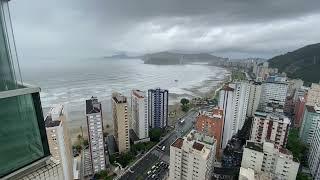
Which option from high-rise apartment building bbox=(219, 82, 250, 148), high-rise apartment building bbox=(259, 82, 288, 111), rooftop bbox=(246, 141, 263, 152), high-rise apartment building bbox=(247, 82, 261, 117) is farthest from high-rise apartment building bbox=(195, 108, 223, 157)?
high-rise apartment building bbox=(259, 82, 288, 111)

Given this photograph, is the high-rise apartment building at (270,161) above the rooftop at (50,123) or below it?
below

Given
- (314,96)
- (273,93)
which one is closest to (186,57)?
(273,93)

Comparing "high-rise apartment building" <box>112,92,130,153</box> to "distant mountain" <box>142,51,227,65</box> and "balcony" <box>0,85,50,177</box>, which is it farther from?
"distant mountain" <box>142,51,227,65</box>

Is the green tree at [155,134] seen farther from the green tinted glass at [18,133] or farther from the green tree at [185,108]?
the green tinted glass at [18,133]

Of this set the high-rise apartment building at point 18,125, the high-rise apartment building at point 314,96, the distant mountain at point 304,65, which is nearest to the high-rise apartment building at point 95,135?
the high-rise apartment building at point 18,125

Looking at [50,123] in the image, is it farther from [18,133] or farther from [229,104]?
[229,104]

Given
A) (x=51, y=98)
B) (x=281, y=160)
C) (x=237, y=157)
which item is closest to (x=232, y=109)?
(x=237, y=157)

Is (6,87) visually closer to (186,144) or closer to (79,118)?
(186,144)
